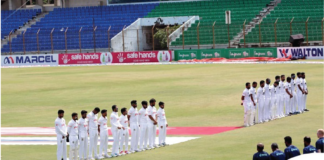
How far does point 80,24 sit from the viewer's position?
238ft

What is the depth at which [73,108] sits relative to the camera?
105 ft

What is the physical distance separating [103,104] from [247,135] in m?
12.6

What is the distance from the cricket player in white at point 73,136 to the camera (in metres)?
18.4

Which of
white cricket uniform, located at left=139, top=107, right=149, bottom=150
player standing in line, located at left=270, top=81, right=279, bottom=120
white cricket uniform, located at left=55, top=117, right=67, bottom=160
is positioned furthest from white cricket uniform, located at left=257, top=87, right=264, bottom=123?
white cricket uniform, located at left=55, top=117, right=67, bottom=160

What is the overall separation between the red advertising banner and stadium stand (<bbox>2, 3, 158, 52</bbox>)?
3248mm

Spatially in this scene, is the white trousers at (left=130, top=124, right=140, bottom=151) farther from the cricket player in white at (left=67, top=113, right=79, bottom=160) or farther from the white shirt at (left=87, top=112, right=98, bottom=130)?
the cricket player in white at (left=67, top=113, right=79, bottom=160)

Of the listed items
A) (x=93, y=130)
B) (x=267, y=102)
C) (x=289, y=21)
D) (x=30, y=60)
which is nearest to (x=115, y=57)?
(x=30, y=60)

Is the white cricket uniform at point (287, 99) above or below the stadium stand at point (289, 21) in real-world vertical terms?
below

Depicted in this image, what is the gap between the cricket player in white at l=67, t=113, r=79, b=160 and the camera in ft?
60.4

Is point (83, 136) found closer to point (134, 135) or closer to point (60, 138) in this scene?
point (60, 138)

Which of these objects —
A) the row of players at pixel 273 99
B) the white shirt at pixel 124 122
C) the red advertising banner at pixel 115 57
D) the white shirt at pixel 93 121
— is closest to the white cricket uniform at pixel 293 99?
the row of players at pixel 273 99

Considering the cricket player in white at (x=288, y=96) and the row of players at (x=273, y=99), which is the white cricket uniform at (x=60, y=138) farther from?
the cricket player in white at (x=288, y=96)

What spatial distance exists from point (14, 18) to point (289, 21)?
35.6 m

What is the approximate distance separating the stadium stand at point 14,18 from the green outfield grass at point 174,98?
1777cm
